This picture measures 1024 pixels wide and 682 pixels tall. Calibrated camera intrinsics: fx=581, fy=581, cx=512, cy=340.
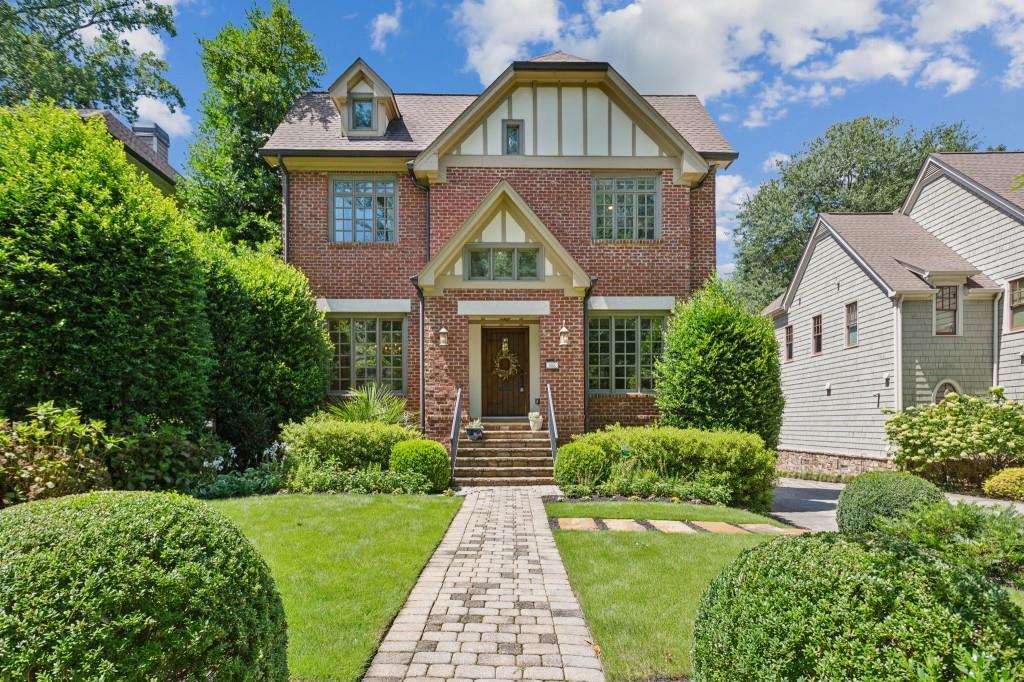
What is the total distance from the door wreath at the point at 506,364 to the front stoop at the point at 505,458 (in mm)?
1534

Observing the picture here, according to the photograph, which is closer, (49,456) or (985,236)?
(49,456)

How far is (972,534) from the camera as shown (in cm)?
685

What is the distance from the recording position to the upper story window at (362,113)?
51.8ft

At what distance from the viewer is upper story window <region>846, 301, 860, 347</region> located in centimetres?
1789

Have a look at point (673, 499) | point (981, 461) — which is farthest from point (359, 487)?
point (981, 461)

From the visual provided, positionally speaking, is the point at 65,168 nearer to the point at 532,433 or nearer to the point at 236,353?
the point at 236,353

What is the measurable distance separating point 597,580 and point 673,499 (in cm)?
502

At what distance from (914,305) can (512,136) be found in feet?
38.7

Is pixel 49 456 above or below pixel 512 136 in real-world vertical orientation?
below

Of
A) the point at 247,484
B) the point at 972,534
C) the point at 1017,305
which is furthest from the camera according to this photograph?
Result: the point at 1017,305

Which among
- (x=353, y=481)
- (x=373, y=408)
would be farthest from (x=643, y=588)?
(x=373, y=408)

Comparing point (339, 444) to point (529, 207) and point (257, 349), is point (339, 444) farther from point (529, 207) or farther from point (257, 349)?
point (529, 207)

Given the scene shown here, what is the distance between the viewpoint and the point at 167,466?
9.13m

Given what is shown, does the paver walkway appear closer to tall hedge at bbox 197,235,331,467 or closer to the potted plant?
the potted plant
